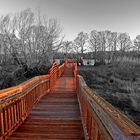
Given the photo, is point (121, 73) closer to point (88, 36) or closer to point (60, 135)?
point (88, 36)

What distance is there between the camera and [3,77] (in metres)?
24.4

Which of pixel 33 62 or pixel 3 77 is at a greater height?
pixel 33 62

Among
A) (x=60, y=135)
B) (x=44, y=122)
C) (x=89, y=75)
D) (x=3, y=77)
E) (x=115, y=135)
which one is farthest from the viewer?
(x=89, y=75)

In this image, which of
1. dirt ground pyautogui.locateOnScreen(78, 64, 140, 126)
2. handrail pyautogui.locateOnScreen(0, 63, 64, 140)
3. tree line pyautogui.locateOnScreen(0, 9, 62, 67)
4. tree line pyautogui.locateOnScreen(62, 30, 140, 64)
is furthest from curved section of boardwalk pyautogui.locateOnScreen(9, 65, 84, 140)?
tree line pyautogui.locateOnScreen(62, 30, 140, 64)

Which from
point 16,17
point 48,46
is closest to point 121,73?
point 48,46

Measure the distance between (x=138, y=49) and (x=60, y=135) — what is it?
85643 mm

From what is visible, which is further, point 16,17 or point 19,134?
point 16,17

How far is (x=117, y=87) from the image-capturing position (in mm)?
32750

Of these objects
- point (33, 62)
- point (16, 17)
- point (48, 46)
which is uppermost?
point (16, 17)

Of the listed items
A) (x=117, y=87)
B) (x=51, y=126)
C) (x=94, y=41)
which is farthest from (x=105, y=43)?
(x=51, y=126)

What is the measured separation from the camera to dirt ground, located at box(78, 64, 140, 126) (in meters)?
21.1

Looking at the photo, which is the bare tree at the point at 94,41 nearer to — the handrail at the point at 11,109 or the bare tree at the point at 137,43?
the bare tree at the point at 137,43

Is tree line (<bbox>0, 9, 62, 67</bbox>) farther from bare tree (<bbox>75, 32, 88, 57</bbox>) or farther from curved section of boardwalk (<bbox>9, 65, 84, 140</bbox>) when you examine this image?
bare tree (<bbox>75, 32, 88, 57</bbox>)

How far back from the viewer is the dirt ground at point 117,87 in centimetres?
2112
